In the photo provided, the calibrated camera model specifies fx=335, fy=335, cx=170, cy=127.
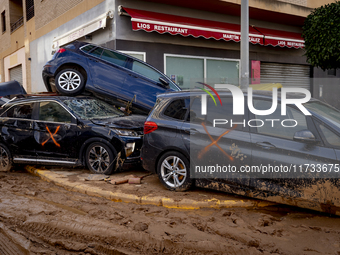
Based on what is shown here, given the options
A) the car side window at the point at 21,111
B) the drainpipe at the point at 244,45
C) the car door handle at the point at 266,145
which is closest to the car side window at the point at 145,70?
the drainpipe at the point at 244,45

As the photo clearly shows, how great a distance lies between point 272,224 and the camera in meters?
4.31

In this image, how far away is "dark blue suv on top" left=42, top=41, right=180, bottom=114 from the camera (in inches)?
342

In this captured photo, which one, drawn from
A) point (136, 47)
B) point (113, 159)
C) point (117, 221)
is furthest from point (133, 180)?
point (136, 47)

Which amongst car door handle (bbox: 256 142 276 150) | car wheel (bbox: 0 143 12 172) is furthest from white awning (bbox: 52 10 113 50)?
car door handle (bbox: 256 142 276 150)

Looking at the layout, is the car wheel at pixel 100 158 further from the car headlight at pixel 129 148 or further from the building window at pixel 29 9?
the building window at pixel 29 9

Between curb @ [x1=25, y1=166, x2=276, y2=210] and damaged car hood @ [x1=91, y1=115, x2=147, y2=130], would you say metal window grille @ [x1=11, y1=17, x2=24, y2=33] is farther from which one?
curb @ [x1=25, y1=166, x2=276, y2=210]

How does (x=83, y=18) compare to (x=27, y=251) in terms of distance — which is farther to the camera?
(x=83, y=18)

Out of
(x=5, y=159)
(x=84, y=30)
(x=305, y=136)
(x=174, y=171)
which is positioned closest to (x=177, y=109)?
(x=174, y=171)

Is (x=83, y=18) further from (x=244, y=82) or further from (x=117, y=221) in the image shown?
(x=117, y=221)

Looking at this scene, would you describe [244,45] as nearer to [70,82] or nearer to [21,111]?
[70,82]

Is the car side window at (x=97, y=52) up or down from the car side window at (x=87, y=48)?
down

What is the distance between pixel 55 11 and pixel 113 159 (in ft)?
43.9

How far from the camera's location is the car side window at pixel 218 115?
16.8ft

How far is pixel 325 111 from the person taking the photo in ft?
15.5
